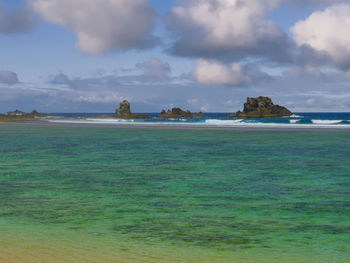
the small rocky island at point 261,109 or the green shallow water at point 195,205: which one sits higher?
the small rocky island at point 261,109

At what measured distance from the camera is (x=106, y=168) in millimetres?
17125

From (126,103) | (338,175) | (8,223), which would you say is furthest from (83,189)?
(126,103)

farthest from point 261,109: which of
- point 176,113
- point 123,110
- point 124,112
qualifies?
point 123,110

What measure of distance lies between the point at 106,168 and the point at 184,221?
917 centimetres

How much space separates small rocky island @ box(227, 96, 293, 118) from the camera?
155750 millimetres

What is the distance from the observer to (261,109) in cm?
15725

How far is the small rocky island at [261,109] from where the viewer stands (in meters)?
156

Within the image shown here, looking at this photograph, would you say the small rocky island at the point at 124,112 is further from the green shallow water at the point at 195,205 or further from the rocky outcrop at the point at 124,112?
the green shallow water at the point at 195,205

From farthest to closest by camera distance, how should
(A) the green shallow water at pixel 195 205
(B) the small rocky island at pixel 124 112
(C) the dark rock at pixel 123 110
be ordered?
(C) the dark rock at pixel 123 110
(B) the small rocky island at pixel 124 112
(A) the green shallow water at pixel 195 205

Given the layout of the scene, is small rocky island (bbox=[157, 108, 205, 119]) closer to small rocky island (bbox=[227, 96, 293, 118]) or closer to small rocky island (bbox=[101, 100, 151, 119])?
small rocky island (bbox=[101, 100, 151, 119])

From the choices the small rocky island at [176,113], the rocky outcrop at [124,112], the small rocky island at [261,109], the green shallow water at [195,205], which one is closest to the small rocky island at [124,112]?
the rocky outcrop at [124,112]

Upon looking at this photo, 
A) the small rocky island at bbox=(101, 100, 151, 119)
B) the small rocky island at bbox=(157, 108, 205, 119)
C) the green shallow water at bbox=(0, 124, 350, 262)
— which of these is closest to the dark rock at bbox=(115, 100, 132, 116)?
the small rocky island at bbox=(101, 100, 151, 119)

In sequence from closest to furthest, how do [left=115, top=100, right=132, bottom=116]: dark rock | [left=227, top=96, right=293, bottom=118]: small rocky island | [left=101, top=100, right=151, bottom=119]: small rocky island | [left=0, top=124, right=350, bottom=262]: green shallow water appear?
[left=0, top=124, right=350, bottom=262]: green shallow water < [left=101, top=100, right=151, bottom=119]: small rocky island < [left=115, top=100, right=132, bottom=116]: dark rock < [left=227, top=96, right=293, bottom=118]: small rocky island

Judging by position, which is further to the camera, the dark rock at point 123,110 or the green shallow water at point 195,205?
the dark rock at point 123,110
